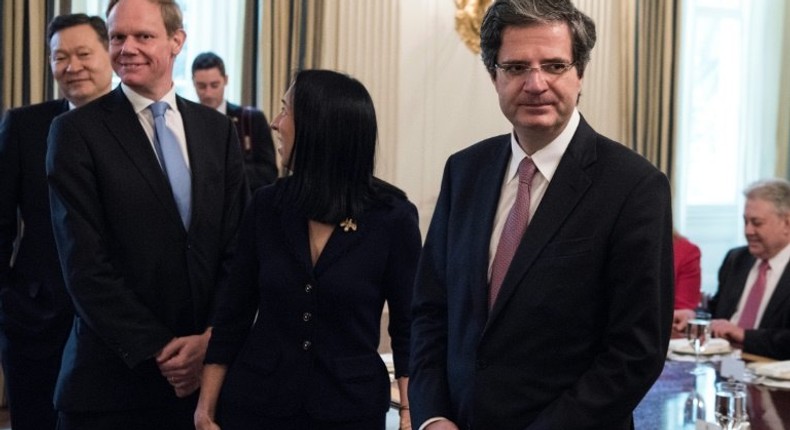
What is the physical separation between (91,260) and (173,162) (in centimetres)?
34

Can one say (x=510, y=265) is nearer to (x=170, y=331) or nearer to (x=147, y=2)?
(x=170, y=331)

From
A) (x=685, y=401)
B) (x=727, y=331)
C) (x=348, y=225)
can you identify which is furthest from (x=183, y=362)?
(x=727, y=331)

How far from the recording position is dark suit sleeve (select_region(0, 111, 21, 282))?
9.63ft

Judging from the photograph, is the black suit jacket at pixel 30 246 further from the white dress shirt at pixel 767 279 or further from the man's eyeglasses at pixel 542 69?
the white dress shirt at pixel 767 279

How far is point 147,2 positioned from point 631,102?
5.19m

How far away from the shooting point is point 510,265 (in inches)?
72.0

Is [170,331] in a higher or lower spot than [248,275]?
lower

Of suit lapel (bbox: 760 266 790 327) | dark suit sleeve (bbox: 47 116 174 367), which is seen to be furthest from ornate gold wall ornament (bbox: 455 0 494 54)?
dark suit sleeve (bbox: 47 116 174 367)

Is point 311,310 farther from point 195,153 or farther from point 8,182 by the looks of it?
point 8,182

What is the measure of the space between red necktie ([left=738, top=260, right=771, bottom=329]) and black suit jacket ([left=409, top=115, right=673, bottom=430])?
2.90 meters

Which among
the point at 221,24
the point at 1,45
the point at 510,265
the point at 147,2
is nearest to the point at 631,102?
the point at 221,24

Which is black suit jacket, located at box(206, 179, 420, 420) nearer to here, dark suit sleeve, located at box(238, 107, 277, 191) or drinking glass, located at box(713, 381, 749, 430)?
drinking glass, located at box(713, 381, 749, 430)

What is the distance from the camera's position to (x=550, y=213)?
5.98 feet

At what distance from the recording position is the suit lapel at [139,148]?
2.59 metres
